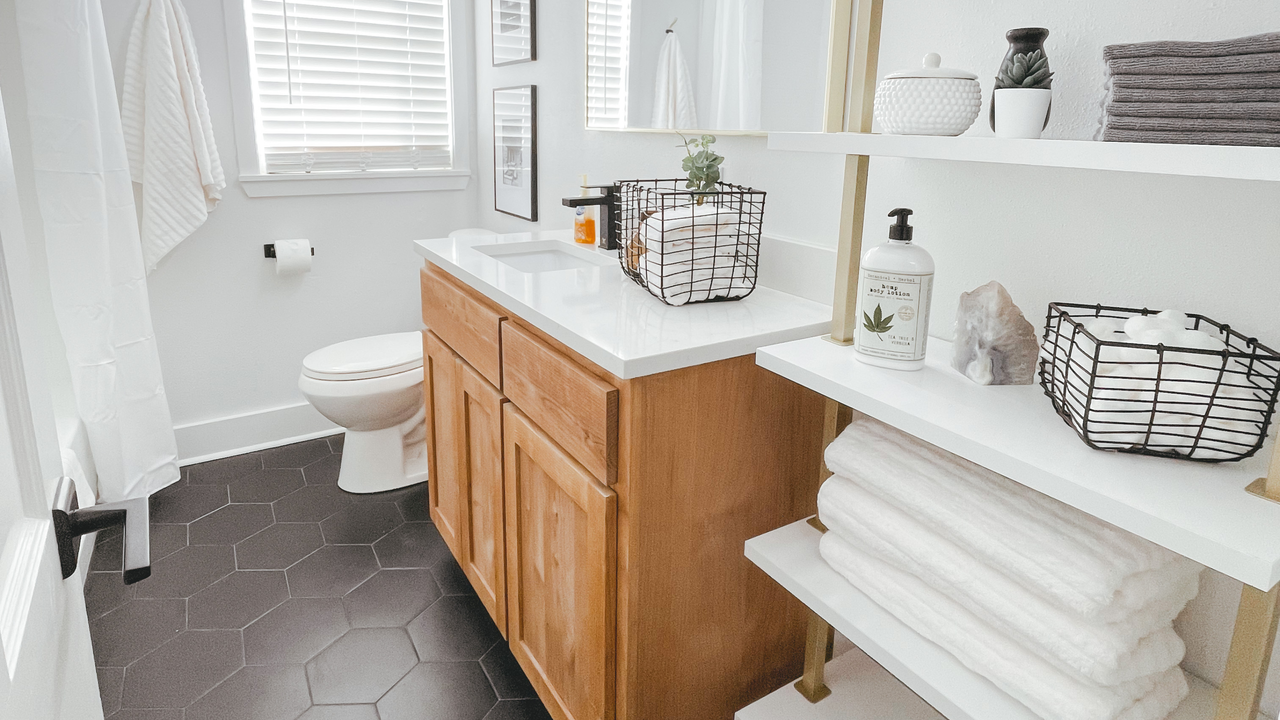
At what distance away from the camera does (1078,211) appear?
1.08 metres

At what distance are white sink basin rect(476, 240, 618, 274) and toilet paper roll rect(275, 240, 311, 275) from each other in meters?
1.20

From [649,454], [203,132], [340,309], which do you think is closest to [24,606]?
[649,454]

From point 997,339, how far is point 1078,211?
230 mm

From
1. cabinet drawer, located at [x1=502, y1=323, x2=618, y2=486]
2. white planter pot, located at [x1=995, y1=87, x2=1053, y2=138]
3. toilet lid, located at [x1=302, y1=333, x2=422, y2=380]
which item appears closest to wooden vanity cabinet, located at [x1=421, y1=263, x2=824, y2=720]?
cabinet drawer, located at [x1=502, y1=323, x2=618, y2=486]

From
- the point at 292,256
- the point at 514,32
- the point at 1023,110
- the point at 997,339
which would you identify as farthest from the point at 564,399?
the point at 292,256

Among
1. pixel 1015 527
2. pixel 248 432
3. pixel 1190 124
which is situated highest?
pixel 1190 124

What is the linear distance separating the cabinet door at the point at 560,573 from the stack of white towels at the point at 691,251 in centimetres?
37

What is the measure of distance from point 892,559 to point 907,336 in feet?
1.02

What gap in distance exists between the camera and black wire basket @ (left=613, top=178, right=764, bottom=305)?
4.69 feet

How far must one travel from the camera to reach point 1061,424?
924 mm

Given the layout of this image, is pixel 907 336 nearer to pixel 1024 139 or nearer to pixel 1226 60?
pixel 1024 139

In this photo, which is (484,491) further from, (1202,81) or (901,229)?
(1202,81)

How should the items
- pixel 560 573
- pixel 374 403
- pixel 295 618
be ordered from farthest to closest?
pixel 374 403 → pixel 295 618 → pixel 560 573

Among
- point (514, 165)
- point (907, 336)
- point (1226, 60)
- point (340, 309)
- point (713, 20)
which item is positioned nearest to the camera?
point (1226, 60)
